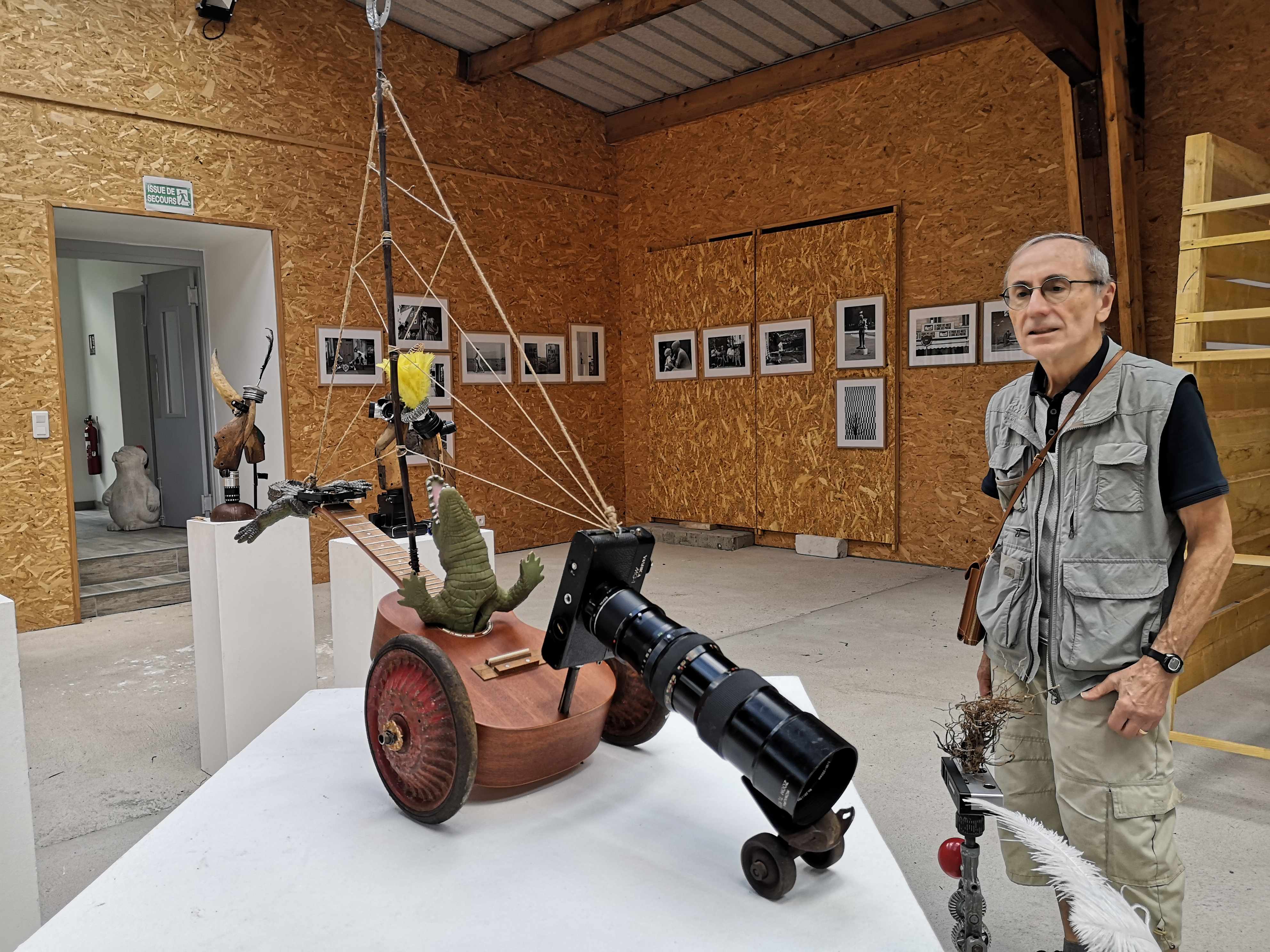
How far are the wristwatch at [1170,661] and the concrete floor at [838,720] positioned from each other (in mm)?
638

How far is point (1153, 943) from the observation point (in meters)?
0.73

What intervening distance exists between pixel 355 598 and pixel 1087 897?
2538 mm

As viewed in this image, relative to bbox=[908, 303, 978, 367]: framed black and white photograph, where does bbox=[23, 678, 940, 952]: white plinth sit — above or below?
below

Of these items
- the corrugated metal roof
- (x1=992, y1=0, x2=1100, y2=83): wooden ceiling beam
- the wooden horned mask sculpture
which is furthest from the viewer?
the corrugated metal roof

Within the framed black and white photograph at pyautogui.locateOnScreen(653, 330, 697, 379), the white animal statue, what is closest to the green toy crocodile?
the framed black and white photograph at pyautogui.locateOnScreen(653, 330, 697, 379)

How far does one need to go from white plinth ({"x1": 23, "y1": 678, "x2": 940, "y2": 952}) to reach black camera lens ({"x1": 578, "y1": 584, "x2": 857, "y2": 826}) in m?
0.13

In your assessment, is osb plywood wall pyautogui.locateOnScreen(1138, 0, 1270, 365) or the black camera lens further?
osb plywood wall pyautogui.locateOnScreen(1138, 0, 1270, 365)

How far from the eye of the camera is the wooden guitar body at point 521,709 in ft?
3.67

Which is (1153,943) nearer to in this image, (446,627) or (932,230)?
(446,627)

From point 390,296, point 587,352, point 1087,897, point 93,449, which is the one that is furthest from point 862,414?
point 93,449

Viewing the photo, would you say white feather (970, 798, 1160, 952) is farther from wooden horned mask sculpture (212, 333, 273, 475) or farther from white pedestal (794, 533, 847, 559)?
white pedestal (794, 533, 847, 559)

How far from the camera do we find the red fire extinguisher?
29.6 ft

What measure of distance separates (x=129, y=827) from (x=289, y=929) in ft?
7.31

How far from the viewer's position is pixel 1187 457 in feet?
4.37
